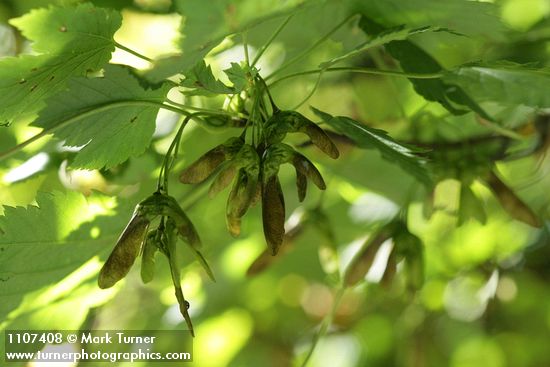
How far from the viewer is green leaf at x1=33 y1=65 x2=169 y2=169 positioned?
62 cm

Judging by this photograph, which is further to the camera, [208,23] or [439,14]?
[439,14]

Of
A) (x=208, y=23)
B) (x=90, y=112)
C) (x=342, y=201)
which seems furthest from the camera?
(x=342, y=201)

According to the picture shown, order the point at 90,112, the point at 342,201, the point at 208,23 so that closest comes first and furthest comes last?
the point at 208,23 → the point at 90,112 → the point at 342,201

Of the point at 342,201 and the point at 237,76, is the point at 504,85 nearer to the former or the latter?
the point at 237,76

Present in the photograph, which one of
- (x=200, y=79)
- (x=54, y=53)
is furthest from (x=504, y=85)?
(x=54, y=53)

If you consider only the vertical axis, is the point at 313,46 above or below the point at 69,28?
below

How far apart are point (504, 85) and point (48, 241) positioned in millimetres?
454

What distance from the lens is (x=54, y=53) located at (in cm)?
59

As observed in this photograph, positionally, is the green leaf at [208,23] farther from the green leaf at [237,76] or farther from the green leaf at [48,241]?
the green leaf at [48,241]

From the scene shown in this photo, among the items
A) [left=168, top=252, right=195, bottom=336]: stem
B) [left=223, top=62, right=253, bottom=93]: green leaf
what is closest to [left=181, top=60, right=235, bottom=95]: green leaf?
[left=223, top=62, right=253, bottom=93]: green leaf

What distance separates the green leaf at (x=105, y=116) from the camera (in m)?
0.62

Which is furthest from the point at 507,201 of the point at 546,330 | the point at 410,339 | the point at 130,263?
the point at 546,330

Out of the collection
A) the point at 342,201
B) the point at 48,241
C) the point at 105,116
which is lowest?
the point at 342,201

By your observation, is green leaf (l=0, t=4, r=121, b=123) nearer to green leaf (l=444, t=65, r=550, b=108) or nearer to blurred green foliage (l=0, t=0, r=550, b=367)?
blurred green foliage (l=0, t=0, r=550, b=367)
